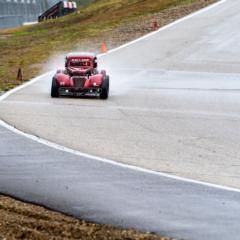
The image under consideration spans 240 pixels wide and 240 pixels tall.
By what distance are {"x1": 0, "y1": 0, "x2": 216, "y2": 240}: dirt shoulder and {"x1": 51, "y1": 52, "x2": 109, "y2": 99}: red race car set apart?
2.45 m

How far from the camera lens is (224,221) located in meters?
7.37

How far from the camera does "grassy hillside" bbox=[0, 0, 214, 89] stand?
2631cm

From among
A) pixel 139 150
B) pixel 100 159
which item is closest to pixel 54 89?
pixel 139 150

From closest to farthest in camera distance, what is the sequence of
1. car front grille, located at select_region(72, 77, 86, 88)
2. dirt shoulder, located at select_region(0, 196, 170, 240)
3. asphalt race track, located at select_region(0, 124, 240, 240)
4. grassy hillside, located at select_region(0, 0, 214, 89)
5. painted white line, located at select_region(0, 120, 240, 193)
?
dirt shoulder, located at select_region(0, 196, 170, 240)
asphalt race track, located at select_region(0, 124, 240, 240)
painted white line, located at select_region(0, 120, 240, 193)
car front grille, located at select_region(72, 77, 86, 88)
grassy hillside, located at select_region(0, 0, 214, 89)

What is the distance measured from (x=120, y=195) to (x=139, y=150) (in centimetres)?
301

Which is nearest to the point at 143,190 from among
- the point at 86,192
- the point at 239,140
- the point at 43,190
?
the point at 86,192

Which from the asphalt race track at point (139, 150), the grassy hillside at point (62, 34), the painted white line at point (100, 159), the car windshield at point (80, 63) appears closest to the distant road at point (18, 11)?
the grassy hillside at point (62, 34)

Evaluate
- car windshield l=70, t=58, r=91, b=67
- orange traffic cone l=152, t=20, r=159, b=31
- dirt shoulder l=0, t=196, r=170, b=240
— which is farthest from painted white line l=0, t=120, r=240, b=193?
orange traffic cone l=152, t=20, r=159, b=31

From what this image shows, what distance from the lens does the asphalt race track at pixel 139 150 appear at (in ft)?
25.4

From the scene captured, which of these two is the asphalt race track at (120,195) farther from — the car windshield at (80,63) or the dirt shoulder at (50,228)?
the car windshield at (80,63)

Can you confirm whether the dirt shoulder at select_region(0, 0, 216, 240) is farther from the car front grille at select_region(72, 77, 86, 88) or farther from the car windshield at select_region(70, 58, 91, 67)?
the car front grille at select_region(72, 77, 86, 88)

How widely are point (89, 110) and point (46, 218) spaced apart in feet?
28.6

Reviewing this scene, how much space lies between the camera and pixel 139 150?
1140 centimetres

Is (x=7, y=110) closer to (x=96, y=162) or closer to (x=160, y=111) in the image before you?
(x=160, y=111)
